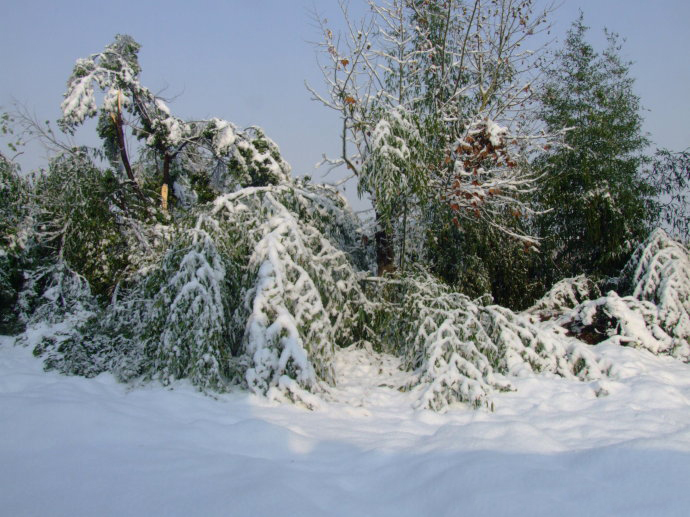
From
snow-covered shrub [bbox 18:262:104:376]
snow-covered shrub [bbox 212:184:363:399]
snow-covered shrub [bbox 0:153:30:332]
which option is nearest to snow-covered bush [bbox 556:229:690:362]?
snow-covered shrub [bbox 212:184:363:399]

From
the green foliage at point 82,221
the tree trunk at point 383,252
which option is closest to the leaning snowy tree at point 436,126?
the tree trunk at point 383,252

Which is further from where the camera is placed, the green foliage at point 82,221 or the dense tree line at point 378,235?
the green foliage at point 82,221

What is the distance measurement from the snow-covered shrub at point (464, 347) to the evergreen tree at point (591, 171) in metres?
2.62

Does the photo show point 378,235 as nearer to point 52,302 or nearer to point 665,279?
point 665,279

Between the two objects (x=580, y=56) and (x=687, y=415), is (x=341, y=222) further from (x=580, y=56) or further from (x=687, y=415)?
(x=580, y=56)

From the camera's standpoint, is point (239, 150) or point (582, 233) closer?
point (582, 233)

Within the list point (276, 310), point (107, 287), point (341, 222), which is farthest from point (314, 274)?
point (107, 287)

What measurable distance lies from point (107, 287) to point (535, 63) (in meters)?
7.21

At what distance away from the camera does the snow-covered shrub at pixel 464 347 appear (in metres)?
3.29

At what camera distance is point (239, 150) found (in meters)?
7.46

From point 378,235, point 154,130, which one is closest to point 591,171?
point 378,235

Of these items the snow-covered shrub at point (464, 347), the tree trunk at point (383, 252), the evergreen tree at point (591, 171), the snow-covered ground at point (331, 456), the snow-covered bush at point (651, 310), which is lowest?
the snow-covered ground at point (331, 456)

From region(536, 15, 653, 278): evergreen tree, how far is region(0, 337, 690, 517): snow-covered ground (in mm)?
3579

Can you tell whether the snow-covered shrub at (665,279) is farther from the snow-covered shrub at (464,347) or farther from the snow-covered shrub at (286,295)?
the snow-covered shrub at (286,295)
